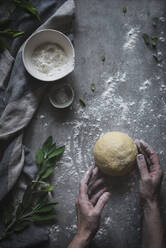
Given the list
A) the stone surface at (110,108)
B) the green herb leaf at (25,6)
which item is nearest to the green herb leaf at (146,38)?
the stone surface at (110,108)

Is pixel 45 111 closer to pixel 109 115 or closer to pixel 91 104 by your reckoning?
pixel 91 104

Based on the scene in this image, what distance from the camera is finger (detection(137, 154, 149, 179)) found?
5.23ft

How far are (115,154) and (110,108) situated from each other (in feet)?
1.25

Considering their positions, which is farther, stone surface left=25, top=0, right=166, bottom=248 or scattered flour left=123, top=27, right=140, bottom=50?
scattered flour left=123, top=27, right=140, bottom=50

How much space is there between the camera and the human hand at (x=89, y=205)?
1.53m

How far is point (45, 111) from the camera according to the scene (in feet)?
5.91

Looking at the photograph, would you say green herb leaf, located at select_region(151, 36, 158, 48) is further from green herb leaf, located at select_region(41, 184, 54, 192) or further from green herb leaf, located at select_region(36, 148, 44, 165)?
green herb leaf, located at select_region(41, 184, 54, 192)

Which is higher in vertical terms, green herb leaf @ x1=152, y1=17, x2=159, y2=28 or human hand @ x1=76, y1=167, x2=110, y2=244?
green herb leaf @ x1=152, y1=17, x2=159, y2=28

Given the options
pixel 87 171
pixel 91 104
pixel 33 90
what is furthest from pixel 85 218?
pixel 33 90

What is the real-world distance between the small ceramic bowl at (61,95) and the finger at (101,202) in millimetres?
679

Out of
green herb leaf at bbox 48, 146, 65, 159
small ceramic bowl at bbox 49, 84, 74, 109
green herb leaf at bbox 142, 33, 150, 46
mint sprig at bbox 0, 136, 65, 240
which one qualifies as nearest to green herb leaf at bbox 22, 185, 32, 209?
mint sprig at bbox 0, 136, 65, 240

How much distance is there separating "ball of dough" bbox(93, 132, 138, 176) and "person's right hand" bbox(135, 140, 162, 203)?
0.06 metres

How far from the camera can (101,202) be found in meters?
1.56

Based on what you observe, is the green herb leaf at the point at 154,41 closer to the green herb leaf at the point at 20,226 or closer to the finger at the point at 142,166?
the finger at the point at 142,166
